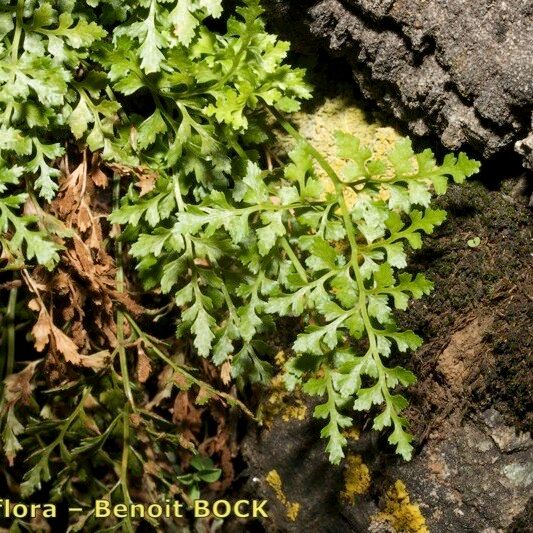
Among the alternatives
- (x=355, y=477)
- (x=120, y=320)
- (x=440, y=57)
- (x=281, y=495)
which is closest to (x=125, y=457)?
(x=120, y=320)

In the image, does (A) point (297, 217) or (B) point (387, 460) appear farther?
(B) point (387, 460)

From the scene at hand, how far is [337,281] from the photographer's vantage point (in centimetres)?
178

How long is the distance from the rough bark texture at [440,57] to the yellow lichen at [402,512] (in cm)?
116

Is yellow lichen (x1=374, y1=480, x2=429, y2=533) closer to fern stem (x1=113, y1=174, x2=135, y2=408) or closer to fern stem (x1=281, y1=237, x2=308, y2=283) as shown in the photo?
fern stem (x1=281, y1=237, x2=308, y2=283)

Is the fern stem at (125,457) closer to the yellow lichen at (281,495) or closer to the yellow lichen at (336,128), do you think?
the yellow lichen at (281,495)

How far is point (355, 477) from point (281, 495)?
0.35 m

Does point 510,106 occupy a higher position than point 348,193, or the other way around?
point 510,106

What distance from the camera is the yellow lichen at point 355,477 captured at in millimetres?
2158

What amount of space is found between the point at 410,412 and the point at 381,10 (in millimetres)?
1290

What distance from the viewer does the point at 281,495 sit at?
7.78ft

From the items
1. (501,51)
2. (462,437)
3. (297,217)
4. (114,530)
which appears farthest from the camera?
(114,530)

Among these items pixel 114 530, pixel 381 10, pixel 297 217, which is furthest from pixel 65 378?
pixel 381 10

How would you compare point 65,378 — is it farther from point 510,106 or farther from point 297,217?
point 510,106

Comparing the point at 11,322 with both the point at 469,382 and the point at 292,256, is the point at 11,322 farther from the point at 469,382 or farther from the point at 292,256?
the point at 469,382
